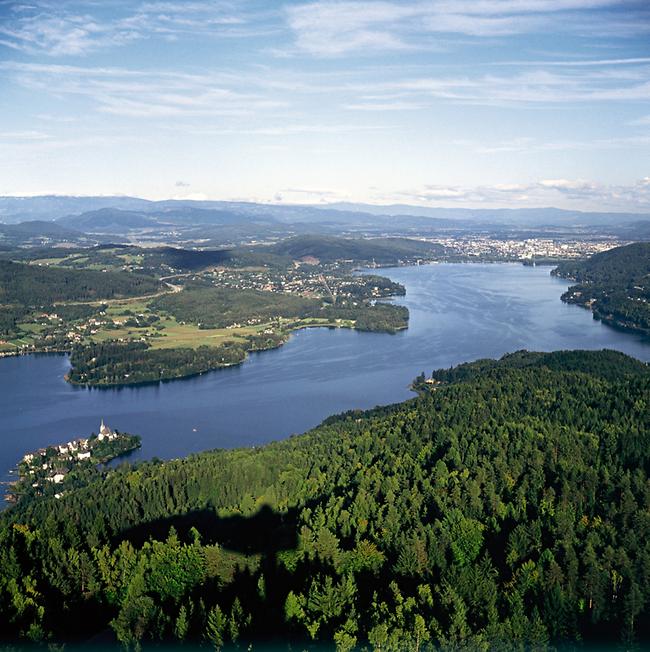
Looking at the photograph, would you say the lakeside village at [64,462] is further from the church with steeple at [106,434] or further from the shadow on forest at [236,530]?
the shadow on forest at [236,530]

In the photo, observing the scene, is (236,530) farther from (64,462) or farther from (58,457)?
(58,457)

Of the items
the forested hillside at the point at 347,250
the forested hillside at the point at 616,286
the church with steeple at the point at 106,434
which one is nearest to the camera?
the church with steeple at the point at 106,434

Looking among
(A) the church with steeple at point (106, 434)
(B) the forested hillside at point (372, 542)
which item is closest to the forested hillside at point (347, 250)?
(A) the church with steeple at point (106, 434)

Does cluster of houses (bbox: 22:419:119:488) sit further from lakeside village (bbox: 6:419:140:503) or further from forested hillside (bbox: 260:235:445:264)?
forested hillside (bbox: 260:235:445:264)

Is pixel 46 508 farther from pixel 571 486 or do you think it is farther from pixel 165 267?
pixel 165 267

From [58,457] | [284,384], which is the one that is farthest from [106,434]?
[284,384]
